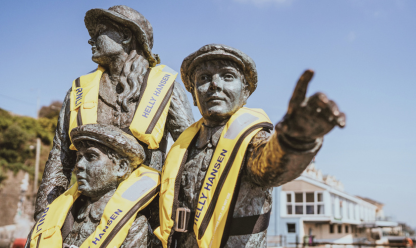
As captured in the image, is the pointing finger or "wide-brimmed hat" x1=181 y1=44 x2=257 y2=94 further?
"wide-brimmed hat" x1=181 y1=44 x2=257 y2=94

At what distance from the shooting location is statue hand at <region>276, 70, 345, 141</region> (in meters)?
1.39

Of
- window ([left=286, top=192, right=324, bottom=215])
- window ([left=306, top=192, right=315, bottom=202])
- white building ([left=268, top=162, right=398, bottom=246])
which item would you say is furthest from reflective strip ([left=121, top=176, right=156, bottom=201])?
window ([left=306, top=192, right=315, bottom=202])

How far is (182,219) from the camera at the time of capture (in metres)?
2.32

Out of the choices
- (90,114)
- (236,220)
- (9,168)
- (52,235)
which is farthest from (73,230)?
(9,168)

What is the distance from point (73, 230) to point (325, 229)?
31387 millimetres

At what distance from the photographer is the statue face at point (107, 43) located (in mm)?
3148

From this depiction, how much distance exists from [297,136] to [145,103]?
1.71m

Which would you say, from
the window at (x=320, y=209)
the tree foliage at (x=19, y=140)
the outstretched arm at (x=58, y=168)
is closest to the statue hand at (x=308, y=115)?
the outstretched arm at (x=58, y=168)

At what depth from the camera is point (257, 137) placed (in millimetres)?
2287

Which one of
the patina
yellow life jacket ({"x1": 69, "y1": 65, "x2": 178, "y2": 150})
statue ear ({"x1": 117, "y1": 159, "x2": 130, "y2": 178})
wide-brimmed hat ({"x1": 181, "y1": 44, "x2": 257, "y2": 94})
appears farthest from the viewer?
yellow life jacket ({"x1": 69, "y1": 65, "x2": 178, "y2": 150})

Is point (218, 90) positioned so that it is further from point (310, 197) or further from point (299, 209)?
point (310, 197)

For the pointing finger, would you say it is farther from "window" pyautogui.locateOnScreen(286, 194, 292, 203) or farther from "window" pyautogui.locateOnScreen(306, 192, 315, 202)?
"window" pyautogui.locateOnScreen(306, 192, 315, 202)

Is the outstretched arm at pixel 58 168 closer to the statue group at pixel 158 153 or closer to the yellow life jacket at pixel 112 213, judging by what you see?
the statue group at pixel 158 153

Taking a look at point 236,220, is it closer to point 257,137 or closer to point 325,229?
point 257,137
